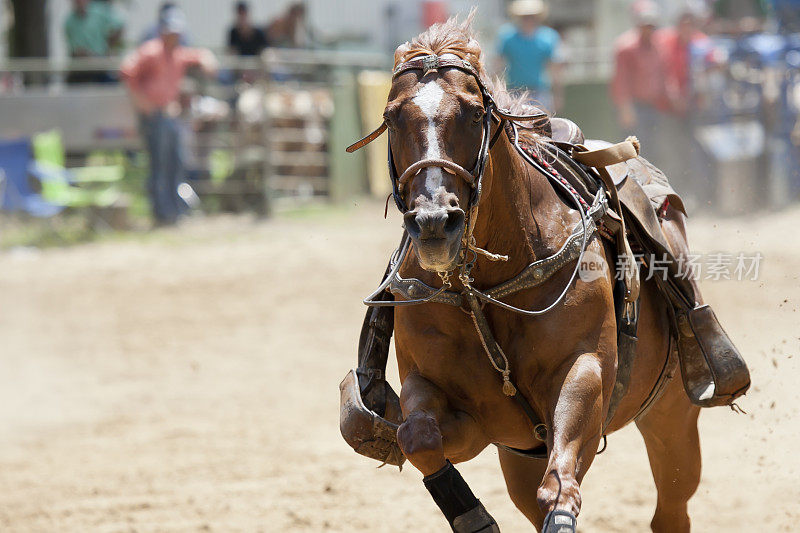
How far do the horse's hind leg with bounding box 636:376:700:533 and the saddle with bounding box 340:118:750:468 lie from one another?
0.97ft

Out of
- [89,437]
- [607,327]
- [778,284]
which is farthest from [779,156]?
Result: [607,327]

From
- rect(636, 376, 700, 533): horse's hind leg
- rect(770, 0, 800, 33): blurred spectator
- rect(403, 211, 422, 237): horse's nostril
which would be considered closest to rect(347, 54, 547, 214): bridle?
rect(403, 211, 422, 237): horse's nostril

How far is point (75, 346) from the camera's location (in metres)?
8.66

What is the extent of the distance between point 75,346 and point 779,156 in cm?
832

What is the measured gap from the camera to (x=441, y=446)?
129 inches

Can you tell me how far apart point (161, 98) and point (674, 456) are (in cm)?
889

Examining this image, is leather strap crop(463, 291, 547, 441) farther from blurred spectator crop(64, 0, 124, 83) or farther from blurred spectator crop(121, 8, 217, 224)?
blurred spectator crop(64, 0, 124, 83)

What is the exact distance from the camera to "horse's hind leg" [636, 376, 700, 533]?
448 cm

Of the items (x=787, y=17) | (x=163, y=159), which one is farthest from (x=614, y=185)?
(x=787, y=17)

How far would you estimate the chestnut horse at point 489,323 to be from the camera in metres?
3.06

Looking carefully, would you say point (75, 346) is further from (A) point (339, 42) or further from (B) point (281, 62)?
(A) point (339, 42)

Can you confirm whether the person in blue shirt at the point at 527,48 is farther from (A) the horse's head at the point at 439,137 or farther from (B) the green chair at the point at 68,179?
(A) the horse's head at the point at 439,137

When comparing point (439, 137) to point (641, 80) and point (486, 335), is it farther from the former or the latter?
point (641, 80)

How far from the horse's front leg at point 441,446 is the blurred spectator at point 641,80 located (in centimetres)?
939
